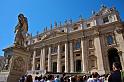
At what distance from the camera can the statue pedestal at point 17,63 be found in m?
10.7

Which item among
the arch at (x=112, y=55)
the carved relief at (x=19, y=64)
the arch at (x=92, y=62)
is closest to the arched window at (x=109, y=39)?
the arch at (x=112, y=55)

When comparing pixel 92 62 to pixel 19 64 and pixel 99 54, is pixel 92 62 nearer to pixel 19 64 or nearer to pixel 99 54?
pixel 99 54

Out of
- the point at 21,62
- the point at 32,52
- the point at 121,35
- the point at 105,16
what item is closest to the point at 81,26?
the point at 105,16

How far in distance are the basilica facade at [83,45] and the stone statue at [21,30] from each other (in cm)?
2497

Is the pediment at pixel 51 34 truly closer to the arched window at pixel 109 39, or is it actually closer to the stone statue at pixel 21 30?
the arched window at pixel 109 39

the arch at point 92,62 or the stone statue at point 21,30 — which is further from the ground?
the stone statue at point 21,30

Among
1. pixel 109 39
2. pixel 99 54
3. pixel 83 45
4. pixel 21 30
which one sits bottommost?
pixel 99 54

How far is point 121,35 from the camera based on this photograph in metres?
34.8

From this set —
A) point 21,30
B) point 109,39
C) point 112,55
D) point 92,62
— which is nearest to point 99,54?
point 92,62

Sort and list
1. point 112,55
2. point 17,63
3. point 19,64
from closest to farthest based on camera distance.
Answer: point 17,63 → point 19,64 → point 112,55

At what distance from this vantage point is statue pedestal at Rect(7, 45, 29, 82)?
422 inches

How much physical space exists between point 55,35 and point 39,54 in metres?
7.57

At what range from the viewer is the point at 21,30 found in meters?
12.5

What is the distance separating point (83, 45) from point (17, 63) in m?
28.5
